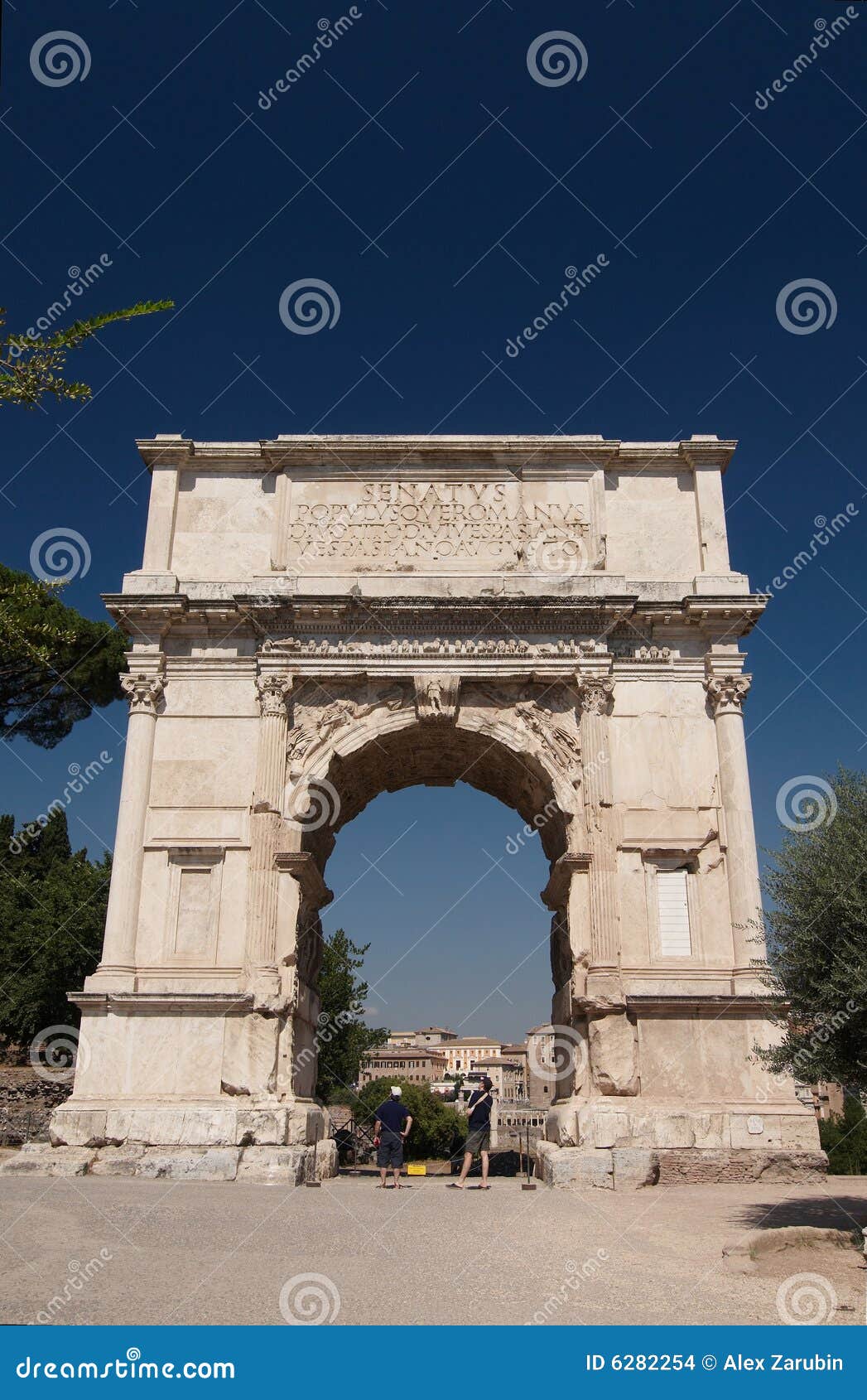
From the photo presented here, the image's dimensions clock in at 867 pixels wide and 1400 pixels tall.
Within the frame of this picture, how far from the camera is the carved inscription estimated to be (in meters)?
17.6

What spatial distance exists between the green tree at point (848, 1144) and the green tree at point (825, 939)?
64.2 feet

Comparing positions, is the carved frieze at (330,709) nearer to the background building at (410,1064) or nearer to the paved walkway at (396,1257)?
the paved walkway at (396,1257)

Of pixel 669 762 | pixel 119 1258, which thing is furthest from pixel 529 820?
pixel 119 1258

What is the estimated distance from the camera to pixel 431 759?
18953mm

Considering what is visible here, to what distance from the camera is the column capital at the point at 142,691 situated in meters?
16.7

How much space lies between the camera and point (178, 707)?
55.6 feet

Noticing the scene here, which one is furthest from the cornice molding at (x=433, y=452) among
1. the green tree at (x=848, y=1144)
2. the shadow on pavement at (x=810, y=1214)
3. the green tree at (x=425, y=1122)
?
the green tree at (x=425, y=1122)

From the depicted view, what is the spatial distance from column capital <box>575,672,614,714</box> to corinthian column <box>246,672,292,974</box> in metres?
4.39

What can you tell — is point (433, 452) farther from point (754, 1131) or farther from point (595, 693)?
point (754, 1131)

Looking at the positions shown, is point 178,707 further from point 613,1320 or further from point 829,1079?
point 613,1320

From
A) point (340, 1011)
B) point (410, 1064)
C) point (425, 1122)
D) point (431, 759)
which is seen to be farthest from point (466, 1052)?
point (431, 759)

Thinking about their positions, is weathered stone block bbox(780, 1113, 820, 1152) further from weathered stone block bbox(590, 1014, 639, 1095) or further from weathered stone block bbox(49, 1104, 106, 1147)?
weathered stone block bbox(49, 1104, 106, 1147)

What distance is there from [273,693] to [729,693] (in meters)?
6.85

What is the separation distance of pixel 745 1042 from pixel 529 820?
5.33 m
